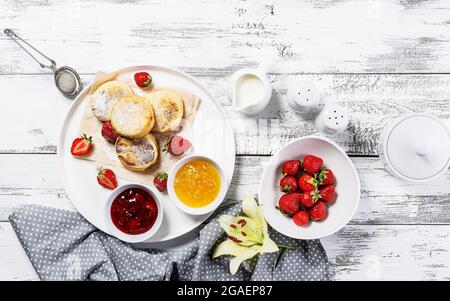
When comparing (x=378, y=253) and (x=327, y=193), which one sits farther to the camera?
(x=378, y=253)

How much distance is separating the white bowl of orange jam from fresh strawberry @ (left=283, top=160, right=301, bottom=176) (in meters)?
0.19

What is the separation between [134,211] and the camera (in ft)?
4.86

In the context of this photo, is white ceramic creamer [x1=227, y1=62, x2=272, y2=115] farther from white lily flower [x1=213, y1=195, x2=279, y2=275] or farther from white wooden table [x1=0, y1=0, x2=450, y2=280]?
white lily flower [x1=213, y1=195, x2=279, y2=275]

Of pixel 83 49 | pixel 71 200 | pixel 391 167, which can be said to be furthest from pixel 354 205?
pixel 83 49

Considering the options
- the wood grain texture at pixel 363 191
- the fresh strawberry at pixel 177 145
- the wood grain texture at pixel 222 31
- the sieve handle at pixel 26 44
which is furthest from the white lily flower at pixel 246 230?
the sieve handle at pixel 26 44

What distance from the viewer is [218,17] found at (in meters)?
1.62

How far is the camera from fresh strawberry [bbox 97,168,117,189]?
156 cm

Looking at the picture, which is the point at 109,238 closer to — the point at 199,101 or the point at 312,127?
the point at 199,101

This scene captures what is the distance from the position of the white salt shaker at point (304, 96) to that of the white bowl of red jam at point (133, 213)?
19.7 inches

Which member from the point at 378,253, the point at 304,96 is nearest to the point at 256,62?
the point at 304,96

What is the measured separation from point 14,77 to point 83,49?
0.24m

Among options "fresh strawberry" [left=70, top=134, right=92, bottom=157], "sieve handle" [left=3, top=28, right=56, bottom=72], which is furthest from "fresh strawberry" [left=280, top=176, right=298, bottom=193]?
"sieve handle" [left=3, top=28, right=56, bottom=72]

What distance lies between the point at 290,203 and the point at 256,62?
0.46 metres

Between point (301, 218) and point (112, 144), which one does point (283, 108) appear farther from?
point (112, 144)
